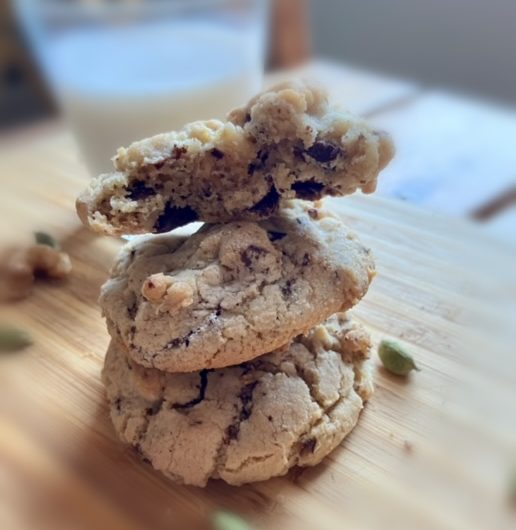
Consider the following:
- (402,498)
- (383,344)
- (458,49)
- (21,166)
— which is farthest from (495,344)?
(21,166)

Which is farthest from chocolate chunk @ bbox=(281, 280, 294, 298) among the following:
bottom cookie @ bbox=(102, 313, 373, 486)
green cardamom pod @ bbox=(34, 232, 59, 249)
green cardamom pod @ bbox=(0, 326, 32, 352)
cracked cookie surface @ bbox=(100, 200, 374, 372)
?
green cardamom pod @ bbox=(34, 232, 59, 249)

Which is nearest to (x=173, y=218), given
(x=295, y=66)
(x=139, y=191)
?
(x=139, y=191)

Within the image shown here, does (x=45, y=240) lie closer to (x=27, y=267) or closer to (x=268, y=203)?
(x=27, y=267)

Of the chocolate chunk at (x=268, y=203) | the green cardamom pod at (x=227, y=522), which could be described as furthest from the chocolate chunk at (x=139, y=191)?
the green cardamom pod at (x=227, y=522)

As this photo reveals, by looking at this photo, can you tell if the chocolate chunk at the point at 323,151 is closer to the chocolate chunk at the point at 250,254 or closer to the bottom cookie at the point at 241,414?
the chocolate chunk at the point at 250,254

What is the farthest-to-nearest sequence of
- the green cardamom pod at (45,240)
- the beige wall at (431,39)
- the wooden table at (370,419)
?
1. the green cardamom pod at (45,240)
2. the wooden table at (370,419)
3. the beige wall at (431,39)

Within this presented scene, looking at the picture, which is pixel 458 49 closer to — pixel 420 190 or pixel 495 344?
pixel 495 344
